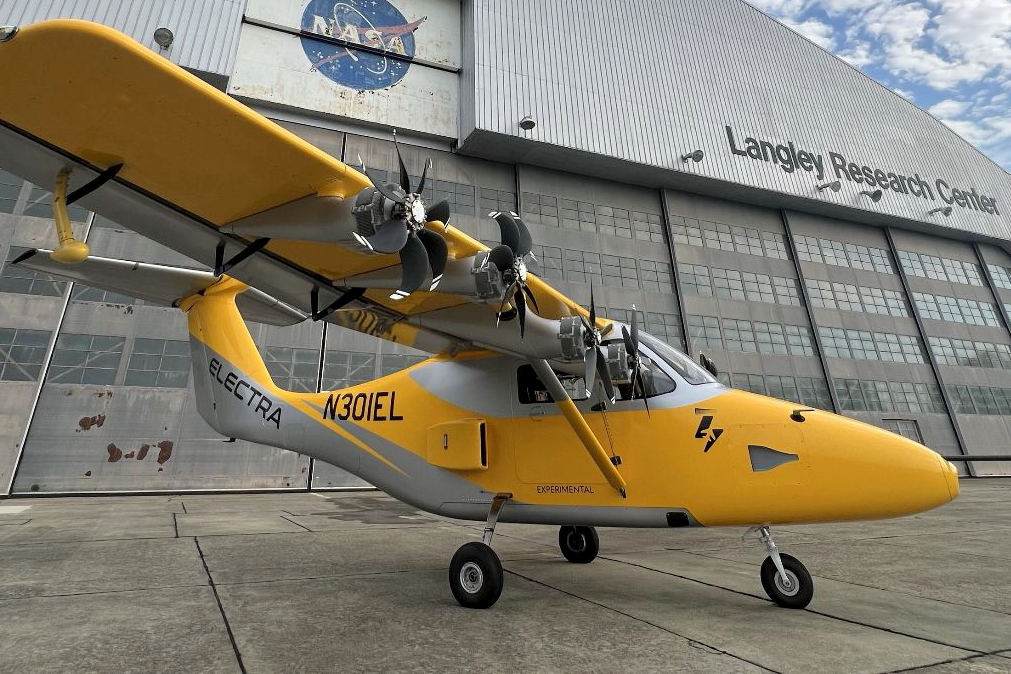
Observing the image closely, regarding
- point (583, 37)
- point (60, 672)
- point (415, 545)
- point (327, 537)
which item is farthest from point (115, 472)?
point (583, 37)

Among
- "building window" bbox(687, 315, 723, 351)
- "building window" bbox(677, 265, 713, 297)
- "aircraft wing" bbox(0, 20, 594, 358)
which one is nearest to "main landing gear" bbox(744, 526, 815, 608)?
"aircraft wing" bbox(0, 20, 594, 358)

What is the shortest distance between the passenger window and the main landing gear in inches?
111

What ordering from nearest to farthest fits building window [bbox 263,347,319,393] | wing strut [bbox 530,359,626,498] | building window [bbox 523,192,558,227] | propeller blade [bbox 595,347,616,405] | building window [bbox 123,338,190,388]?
propeller blade [bbox 595,347,616,405] → wing strut [bbox 530,359,626,498] → building window [bbox 123,338,190,388] → building window [bbox 263,347,319,393] → building window [bbox 523,192,558,227]

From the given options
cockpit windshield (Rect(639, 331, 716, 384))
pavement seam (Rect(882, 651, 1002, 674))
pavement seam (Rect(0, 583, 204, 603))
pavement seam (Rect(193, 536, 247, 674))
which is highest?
cockpit windshield (Rect(639, 331, 716, 384))

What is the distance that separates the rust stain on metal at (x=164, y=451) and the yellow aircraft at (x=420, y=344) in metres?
14.2

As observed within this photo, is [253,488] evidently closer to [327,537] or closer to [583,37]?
[327,537]

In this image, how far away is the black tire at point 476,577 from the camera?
5422mm

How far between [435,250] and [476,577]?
394 cm

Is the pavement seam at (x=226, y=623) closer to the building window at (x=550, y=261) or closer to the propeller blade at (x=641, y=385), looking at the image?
the propeller blade at (x=641, y=385)

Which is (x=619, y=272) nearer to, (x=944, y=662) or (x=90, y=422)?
(x=944, y=662)

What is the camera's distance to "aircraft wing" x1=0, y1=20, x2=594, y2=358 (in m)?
3.39

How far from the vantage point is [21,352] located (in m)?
19.2

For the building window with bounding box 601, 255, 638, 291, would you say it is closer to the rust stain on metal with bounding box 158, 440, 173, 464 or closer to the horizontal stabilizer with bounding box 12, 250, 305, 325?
the horizontal stabilizer with bounding box 12, 250, 305, 325

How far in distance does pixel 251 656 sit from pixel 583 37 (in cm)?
3641
